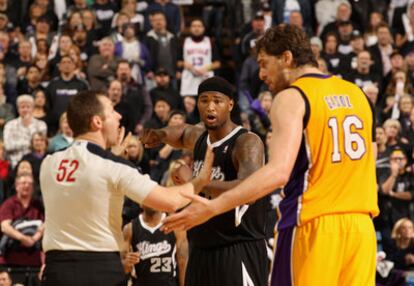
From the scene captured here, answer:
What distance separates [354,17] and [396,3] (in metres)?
1.11

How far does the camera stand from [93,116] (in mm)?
6402

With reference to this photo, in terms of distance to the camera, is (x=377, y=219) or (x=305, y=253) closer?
(x=305, y=253)

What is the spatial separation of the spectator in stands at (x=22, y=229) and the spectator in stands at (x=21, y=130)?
211 centimetres

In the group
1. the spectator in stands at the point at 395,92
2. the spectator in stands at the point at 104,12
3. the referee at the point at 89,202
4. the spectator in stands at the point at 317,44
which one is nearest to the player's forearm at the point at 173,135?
the referee at the point at 89,202

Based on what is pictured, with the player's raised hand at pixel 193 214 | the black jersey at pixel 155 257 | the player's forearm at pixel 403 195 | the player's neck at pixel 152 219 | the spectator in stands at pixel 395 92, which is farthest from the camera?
the spectator in stands at pixel 395 92

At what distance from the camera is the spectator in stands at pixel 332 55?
1900 centimetres

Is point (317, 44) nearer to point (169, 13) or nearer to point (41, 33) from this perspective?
point (169, 13)

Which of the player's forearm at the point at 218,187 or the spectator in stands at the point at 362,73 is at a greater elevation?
the player's forearm at the point at 218,187

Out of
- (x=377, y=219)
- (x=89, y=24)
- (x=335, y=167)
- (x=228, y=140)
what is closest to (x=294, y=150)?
(x=335, y=167)

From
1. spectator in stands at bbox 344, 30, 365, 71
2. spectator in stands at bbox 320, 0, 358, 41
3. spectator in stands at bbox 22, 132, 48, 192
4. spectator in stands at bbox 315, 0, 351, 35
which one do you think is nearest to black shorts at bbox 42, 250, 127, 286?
spectator in stands at bbox 22, 132, 48, 192

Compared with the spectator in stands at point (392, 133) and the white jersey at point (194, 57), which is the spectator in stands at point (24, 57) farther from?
the spectator in stands at point (392, 133)

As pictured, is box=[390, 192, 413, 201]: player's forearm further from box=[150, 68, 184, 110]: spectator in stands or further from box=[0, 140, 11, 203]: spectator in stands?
box=[0, 140, 11, 203]: spectator in stands

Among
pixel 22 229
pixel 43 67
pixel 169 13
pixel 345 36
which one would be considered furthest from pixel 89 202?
pixel 169 13

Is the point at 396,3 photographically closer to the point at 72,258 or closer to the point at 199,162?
the point at 199,162
